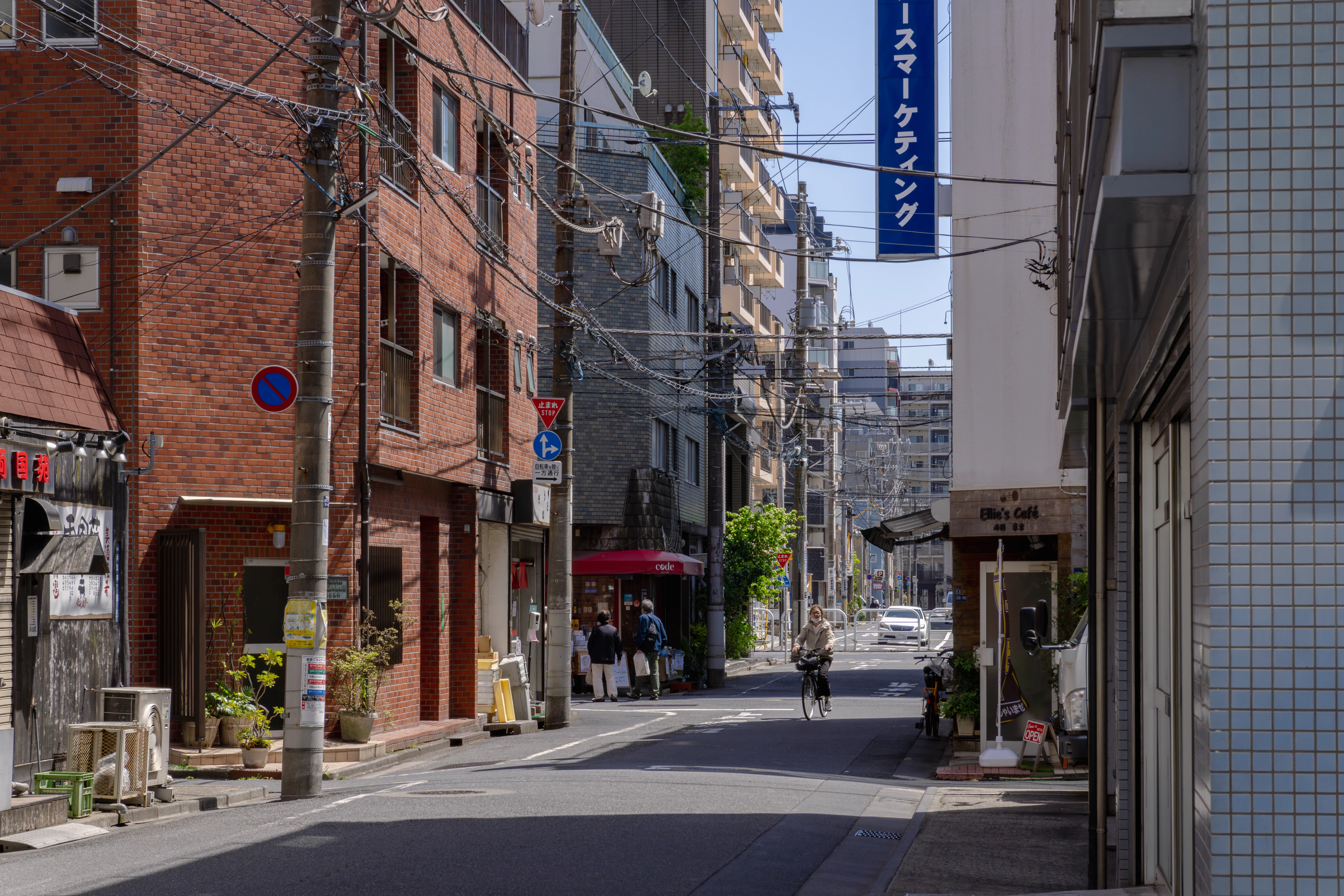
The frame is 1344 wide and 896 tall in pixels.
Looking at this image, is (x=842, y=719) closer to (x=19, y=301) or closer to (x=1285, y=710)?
(x=19, y=301)

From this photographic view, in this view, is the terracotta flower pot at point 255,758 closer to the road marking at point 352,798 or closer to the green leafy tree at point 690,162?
the road marking at point 352,798

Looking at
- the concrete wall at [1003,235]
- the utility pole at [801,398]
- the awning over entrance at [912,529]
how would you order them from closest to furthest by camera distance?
the concrete wall at [1003,235]
the awning over entrance at [912,529]
the utility pole at [801,398]

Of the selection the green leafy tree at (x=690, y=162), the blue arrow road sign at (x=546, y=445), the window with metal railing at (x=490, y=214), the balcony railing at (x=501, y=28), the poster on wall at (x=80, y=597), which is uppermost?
the green leafy tree at (x=690, y=162)

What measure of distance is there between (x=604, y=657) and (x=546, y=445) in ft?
26.1

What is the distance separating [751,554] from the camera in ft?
143

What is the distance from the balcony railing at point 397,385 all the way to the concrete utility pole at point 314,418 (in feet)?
16.0

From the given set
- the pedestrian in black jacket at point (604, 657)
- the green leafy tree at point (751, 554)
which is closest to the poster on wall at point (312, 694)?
the pedestrian in black jacket at point (604, 657)

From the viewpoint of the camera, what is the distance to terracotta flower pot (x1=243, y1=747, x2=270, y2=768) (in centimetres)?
1630

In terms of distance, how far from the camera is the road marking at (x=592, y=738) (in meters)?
18.6

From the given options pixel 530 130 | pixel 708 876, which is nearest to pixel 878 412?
pixel 530 130

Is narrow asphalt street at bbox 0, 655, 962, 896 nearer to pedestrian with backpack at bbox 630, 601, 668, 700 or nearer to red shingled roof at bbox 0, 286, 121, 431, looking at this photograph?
red shingled roof at bbox 0, 286, 121, 431

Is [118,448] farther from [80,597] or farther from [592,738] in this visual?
[592,738]

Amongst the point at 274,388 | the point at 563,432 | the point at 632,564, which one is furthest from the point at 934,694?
the point at 632,564

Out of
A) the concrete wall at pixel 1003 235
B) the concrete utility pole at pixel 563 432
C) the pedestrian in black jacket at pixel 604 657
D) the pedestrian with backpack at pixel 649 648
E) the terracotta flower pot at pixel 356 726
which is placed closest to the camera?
the terracotta flower pot at pixel 356 726
